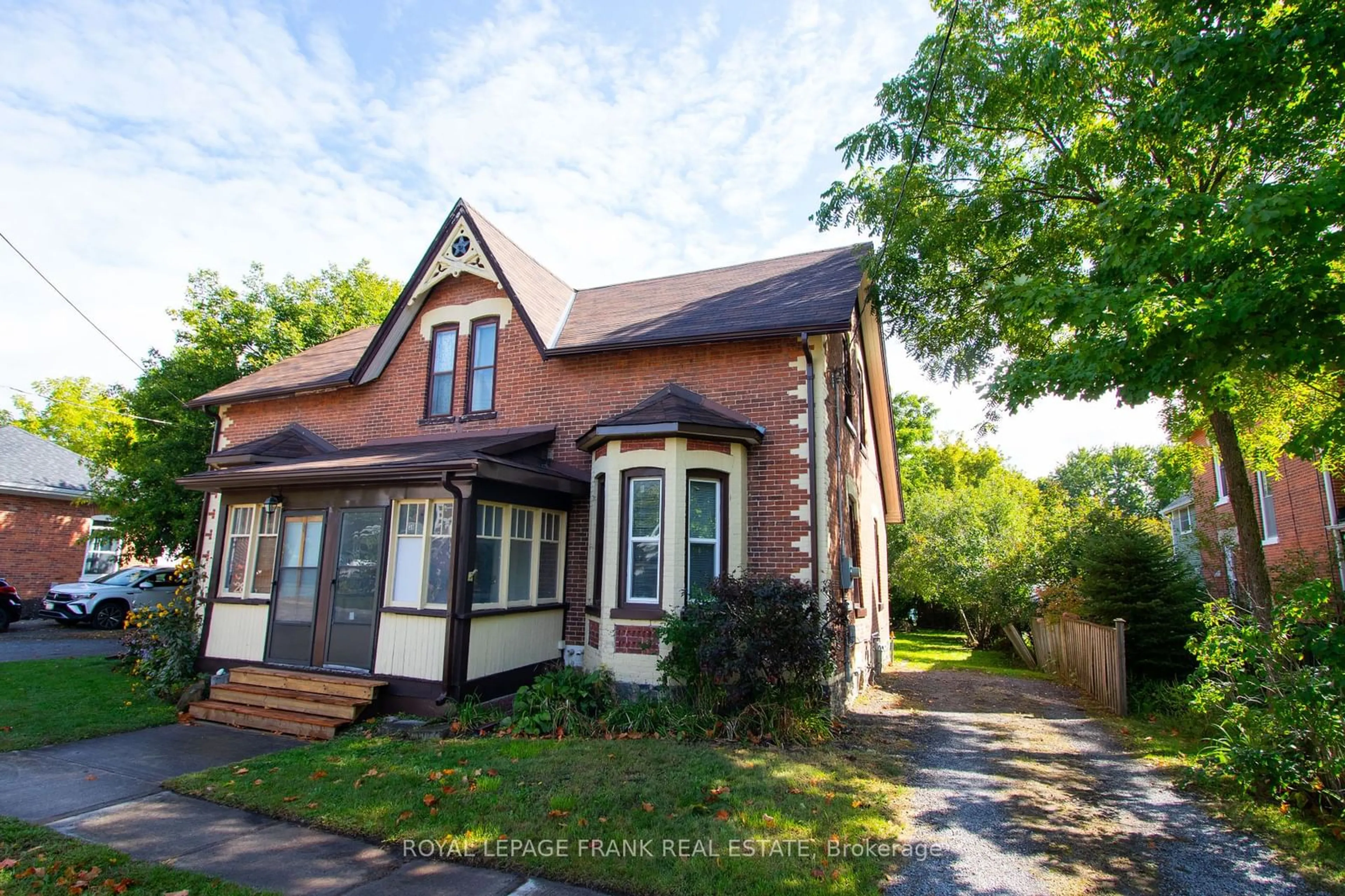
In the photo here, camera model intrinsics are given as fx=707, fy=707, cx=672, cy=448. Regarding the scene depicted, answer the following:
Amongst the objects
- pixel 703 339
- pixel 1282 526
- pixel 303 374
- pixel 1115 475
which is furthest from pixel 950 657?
pixel 1115 475

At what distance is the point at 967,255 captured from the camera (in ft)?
40.4

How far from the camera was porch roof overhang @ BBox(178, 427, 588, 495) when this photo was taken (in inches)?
371

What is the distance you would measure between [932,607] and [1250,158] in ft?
86.6

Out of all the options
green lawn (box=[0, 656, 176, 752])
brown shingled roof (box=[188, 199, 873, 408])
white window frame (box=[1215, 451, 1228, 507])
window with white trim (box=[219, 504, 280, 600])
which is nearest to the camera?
green lawn (box=[0, 656, 176, 752])

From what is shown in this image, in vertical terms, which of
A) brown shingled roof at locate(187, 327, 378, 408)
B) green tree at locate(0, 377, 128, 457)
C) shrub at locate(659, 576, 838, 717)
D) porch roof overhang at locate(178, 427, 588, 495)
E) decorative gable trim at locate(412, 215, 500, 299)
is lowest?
shrub at locate(659, 576, 838, 717)

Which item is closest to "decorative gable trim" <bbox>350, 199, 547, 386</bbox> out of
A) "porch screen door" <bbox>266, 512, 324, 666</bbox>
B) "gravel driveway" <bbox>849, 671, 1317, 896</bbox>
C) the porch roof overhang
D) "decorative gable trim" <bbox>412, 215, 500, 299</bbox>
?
"decorative gable trim" <bbox>412, 215, 500, 299</bbox>

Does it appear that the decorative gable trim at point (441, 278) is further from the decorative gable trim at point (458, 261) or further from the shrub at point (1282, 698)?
the shrub at point (1282, 698)

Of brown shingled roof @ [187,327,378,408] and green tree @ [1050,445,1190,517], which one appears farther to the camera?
green tree @ [1050,445,1190,517]

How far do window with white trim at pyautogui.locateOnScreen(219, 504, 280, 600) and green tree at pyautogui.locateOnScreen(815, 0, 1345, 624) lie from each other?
1095 cm

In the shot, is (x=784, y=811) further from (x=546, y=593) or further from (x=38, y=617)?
(x=38, y=617)

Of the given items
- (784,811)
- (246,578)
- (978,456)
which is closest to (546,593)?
(246,578)

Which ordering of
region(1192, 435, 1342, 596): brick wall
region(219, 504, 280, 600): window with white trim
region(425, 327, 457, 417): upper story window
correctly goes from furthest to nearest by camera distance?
region(1192, 435, 1342, 596): brick wall → region(425, 327, 457, 417): upper story window → region(219, 504, 280, 600): window with white trim

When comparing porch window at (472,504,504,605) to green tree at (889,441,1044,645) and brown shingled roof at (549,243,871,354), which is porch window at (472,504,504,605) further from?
green tree at (889,441,1044,645)

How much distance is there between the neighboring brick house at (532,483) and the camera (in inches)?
380
